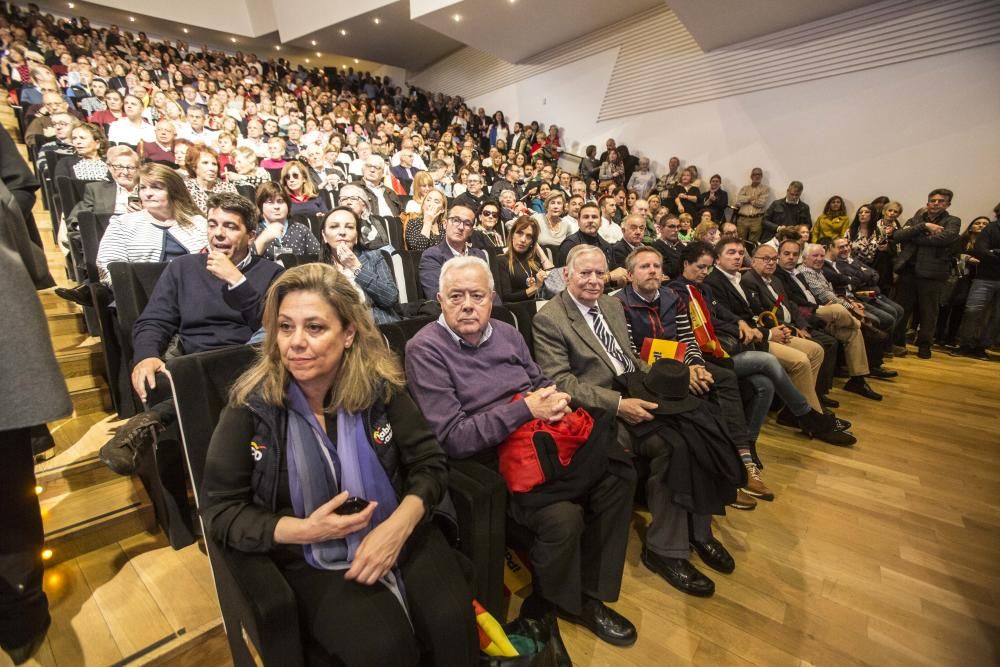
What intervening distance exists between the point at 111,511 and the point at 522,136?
9.40 metres

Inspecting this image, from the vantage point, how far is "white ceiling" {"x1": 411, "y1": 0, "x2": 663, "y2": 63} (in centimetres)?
735

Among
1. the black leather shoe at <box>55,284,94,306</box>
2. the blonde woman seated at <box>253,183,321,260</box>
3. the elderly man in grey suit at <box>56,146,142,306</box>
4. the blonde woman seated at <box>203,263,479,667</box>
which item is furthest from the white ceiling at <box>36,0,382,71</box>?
the blonde woman seated at <box>203,263,479,667</box>

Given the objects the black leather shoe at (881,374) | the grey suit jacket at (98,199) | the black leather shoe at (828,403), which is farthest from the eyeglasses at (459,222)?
the black leather shoe at (881,374)

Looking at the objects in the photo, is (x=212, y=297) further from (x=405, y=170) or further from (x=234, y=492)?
(x=405, y=170)

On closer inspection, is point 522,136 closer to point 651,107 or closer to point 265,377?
point 651,107

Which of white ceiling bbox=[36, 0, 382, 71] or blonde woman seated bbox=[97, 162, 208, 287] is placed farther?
white ceiling bbox=[36, 0, 382, 71]

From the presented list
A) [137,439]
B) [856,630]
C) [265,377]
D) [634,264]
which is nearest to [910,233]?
[634,264]

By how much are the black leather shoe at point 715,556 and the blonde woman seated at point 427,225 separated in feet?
8.32

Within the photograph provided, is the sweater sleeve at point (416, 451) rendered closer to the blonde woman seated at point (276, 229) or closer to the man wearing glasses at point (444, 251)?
the man wearing glasses at point (444, 251)

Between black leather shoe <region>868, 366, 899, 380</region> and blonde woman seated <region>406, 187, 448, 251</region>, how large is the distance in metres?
4.01

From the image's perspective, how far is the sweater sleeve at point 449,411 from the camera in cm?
130

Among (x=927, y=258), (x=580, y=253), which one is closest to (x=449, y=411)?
(x=580, y=253)

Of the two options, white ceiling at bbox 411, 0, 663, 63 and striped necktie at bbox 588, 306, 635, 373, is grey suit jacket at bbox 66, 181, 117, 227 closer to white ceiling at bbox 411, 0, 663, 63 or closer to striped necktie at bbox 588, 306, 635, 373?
striped necktie at bbox 588, 306, 635, 373

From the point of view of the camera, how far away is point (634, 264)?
7.12ft
